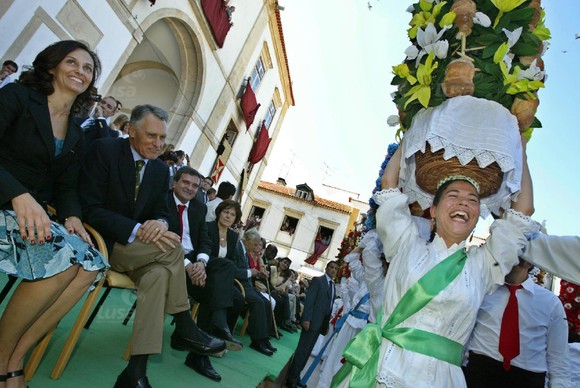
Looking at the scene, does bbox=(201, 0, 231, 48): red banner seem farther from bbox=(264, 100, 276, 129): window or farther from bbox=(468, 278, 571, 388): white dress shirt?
bbox=(468, 278, 571, 388): white dress shirt

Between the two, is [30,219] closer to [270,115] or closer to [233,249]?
[233,249]

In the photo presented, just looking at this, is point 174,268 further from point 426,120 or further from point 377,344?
point 426,120

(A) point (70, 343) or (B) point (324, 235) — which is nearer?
(A) point (70, 343)

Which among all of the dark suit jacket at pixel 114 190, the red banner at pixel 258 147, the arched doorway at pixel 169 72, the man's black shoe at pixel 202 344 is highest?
the red banner at pixel 258 147

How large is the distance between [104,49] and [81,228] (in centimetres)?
688

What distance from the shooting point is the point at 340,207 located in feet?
103

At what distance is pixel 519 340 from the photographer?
119 inches

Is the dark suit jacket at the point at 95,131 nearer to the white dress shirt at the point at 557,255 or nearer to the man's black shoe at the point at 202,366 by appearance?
the man's black shoe at the point at 202,366

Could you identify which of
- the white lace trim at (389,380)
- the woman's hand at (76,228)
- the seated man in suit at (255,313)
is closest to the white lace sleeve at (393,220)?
the white lace trim at (389,380)

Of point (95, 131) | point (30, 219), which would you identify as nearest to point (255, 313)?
point (95, 131)

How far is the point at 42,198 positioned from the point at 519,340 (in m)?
3.57

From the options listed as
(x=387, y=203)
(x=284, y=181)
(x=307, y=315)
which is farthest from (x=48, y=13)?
(x=284, y=181)

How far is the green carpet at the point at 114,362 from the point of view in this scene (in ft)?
7.11

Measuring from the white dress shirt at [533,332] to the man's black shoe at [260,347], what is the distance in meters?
2.73
